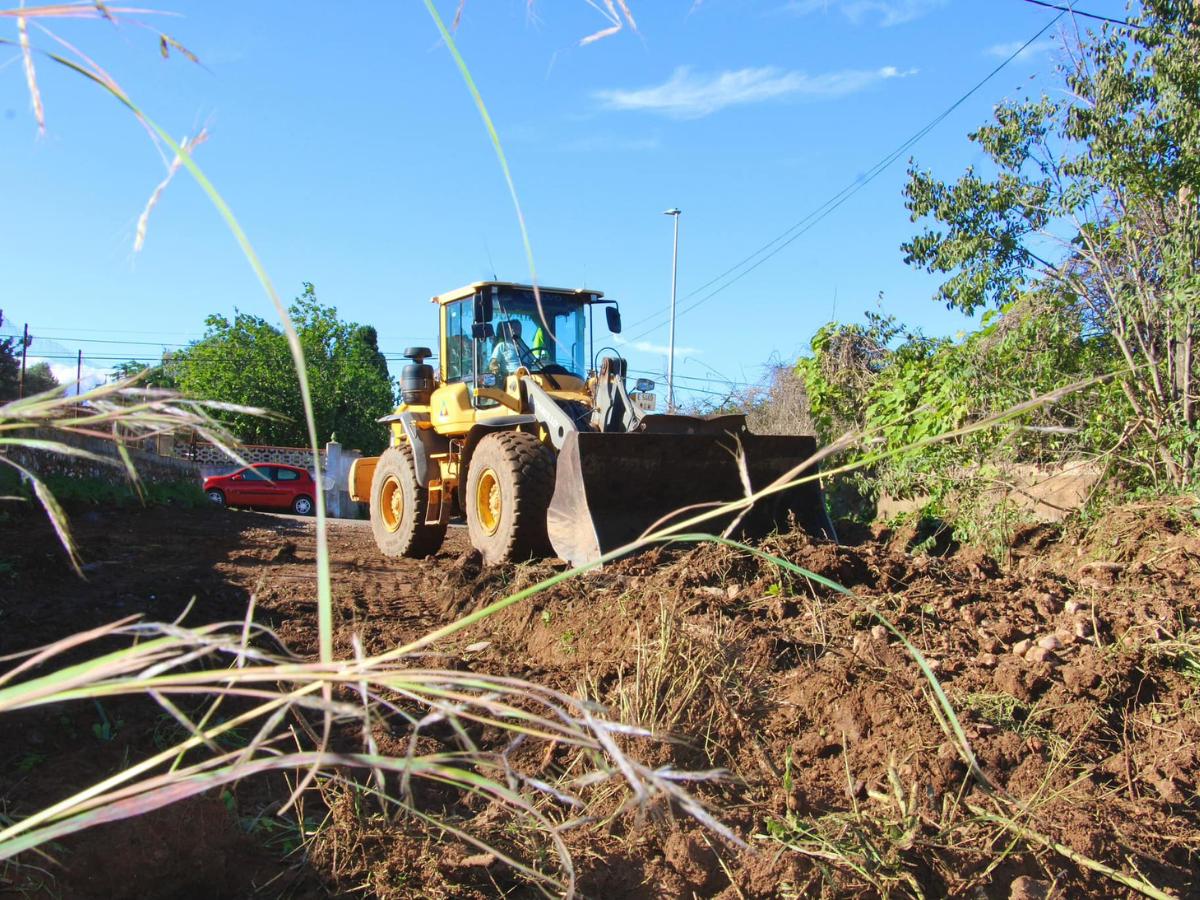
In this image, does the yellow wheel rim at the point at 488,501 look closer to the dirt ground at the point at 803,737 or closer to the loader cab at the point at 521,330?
the loader cab at the point at 521,330

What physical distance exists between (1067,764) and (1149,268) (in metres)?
5.12

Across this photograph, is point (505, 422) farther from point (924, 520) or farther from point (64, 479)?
point (64, 479)

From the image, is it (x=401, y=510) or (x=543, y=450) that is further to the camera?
(x=401, y=510)

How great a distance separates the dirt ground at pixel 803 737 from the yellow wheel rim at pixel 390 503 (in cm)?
441

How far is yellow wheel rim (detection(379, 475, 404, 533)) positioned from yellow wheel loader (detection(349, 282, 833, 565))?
16 millimetres

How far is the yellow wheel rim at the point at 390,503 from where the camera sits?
1087 centimetres

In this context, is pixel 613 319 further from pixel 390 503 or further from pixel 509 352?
pixel 390 503

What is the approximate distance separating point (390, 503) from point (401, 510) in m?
0.60

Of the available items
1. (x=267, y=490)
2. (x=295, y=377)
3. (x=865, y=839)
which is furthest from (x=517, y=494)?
(x=295, y=377)

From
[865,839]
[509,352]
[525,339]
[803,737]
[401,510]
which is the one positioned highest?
[525,339]

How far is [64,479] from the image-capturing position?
1405 centimetres

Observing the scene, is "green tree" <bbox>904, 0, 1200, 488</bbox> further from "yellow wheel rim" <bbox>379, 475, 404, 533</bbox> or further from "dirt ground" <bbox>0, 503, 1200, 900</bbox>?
"yellow wheel rim" <bbox>379, 475, 404, 533</bbox>

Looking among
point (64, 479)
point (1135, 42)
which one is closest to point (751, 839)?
point (1135, 42)

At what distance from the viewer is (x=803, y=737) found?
3.75 meters
